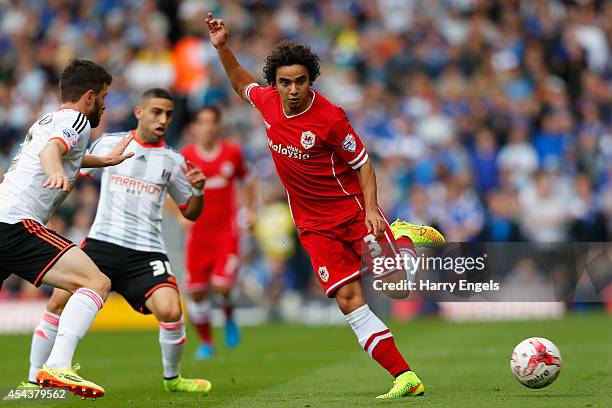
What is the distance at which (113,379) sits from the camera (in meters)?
11.0

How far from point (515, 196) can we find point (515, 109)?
1.88 metres

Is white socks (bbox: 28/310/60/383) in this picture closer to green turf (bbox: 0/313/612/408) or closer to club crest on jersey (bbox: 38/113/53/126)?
green turf (bbox: 0/313/612/408)

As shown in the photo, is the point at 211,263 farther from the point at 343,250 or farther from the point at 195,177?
the point at 343,250

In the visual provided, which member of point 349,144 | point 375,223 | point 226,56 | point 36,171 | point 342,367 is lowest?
point 342,367

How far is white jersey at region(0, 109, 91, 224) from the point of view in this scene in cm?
795

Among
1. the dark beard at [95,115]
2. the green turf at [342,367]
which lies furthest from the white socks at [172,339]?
the dark beard at [95,115]

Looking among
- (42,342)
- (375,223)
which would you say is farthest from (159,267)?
(375,223)

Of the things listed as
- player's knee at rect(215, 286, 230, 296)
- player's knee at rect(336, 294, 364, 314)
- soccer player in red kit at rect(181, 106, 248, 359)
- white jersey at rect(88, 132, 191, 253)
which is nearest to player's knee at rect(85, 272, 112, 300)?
white jersey at rect(88, 132, 191, 253)

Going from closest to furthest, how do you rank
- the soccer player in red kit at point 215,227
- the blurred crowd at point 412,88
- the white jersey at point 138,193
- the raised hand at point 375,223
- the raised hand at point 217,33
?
the raised hand at point 375,223 → the raised hand at point 217,33 → the white jersey at point 138,193 → the soccer player in red kit at point 215,227 → the blurred crowd at point 412,88

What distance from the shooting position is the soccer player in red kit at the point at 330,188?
27.7ft

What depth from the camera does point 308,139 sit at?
8.50 meters

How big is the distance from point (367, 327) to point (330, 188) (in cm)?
109

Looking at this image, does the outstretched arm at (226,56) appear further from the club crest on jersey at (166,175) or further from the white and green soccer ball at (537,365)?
→ the white and green soccer ball at (537,365)

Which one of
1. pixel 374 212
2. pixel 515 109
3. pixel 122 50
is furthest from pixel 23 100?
pixel 374 212
